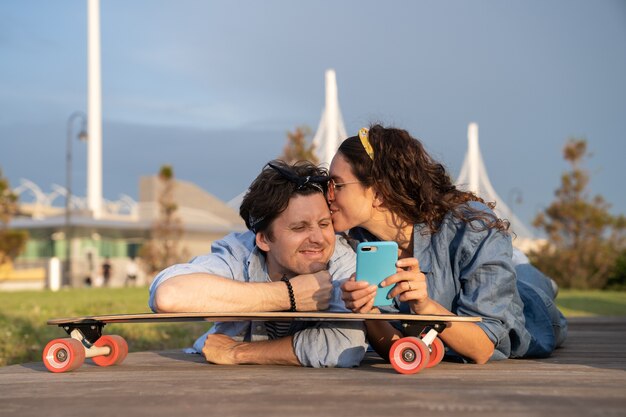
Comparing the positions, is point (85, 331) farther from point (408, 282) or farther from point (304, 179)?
point (408, 282)

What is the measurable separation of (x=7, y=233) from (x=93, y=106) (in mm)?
13213

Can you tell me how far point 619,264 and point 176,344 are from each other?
20933 millimetres

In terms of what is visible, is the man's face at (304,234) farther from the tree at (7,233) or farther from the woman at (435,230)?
the tree at (7,233)

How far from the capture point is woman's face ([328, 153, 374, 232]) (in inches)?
124

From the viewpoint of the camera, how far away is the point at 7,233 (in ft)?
99.0

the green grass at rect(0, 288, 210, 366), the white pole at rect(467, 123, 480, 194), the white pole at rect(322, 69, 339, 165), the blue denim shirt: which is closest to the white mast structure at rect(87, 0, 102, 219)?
the white pole at rect(322, 69, 339, 165)

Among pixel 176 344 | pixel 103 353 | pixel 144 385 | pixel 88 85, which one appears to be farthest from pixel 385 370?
pixel 88 85

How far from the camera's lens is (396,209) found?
124 inches

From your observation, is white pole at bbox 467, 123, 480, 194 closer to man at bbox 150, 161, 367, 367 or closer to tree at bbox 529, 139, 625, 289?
tree at bbox 529, 139, 625, 289

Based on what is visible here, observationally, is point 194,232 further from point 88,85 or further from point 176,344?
point 176,344

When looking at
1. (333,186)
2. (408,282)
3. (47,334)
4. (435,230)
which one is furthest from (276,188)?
(47,334)

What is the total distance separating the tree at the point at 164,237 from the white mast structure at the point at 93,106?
11.4m

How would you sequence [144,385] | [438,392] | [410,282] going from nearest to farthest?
[438,392] < [144,385] < [410,282]

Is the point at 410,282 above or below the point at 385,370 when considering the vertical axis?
above
